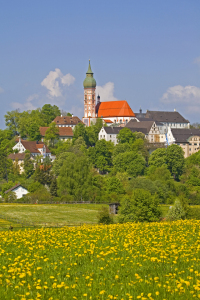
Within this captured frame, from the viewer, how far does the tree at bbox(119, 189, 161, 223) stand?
42.8m

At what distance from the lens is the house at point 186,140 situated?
459 ft

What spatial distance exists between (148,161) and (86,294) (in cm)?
11129

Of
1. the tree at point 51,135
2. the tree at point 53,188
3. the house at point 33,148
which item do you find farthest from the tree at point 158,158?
the tree at point 53,188

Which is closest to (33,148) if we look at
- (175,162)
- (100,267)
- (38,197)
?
(175,162)

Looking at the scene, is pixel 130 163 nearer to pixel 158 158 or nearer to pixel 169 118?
pixel 158 158

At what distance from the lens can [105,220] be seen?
40062 millimetres

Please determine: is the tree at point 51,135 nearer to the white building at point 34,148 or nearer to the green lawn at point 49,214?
the white building at point 34,148

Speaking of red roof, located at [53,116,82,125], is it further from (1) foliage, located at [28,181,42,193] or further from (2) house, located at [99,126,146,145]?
(1) foliage, located at [28,181,42,193]

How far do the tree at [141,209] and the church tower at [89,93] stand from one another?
124 meters

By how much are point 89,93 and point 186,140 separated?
4410 centimetres

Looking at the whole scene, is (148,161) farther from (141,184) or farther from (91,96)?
(91,96)

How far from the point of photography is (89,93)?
560 ft

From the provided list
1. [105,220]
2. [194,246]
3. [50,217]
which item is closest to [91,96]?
[50,217]

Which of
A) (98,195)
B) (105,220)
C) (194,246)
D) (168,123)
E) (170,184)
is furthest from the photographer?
(168,123)
